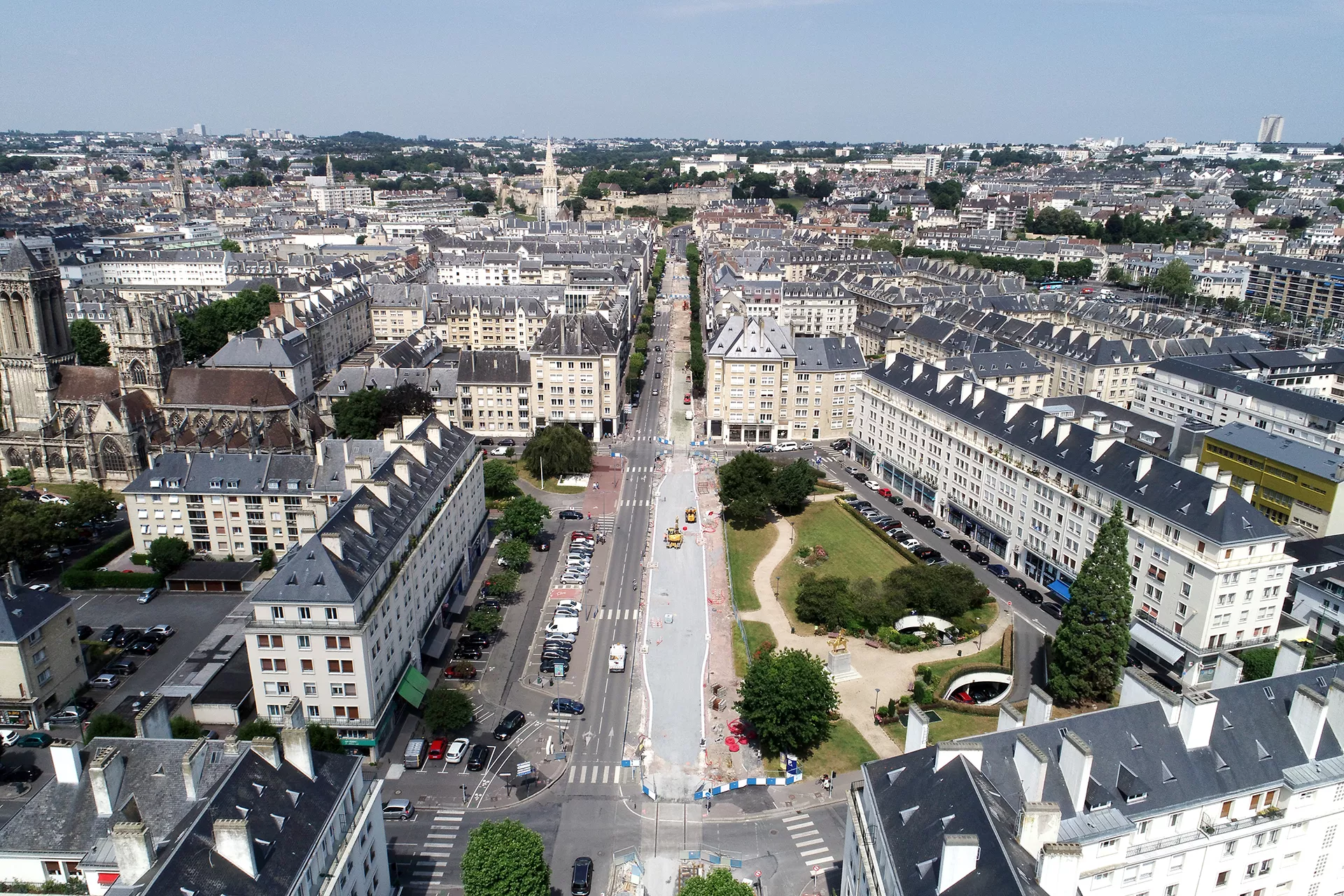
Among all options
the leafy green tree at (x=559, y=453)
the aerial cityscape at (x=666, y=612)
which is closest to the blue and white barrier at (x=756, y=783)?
the aerial cityscape at (x=666, y=612)

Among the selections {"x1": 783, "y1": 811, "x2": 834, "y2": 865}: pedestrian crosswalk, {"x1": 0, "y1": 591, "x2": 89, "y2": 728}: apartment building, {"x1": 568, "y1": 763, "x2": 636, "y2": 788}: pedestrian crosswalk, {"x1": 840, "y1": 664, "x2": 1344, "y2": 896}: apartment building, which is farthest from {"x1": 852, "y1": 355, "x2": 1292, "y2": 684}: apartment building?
{"x1": 0, "y1": 591, "x2": 89, "y2": 728}: apartment building

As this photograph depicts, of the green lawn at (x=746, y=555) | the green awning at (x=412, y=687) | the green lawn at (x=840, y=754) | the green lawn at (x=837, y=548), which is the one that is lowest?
the green lawn at (x=746, y=555)

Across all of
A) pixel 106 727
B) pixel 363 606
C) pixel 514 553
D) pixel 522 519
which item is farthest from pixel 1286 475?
pixel 106 727

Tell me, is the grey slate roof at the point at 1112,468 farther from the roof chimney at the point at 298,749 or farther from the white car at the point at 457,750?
the roof chimney at the point at 298,749

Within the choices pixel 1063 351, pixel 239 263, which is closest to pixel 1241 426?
pixel 1063 351

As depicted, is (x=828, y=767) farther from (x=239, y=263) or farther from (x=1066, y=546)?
(x=239, y=263)

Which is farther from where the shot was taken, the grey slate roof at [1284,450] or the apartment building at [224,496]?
the apartment building at [224,496]
